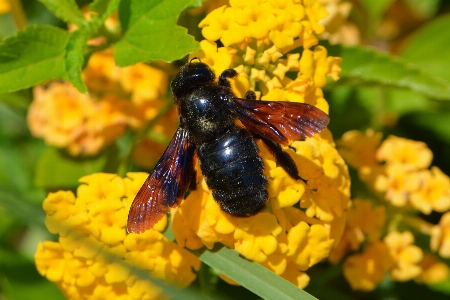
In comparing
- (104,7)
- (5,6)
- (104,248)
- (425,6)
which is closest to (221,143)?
(104,248)

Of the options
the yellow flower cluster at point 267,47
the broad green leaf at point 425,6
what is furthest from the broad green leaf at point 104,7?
the broad green leaf at point 425,6

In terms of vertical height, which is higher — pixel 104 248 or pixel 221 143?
pixel 221 143

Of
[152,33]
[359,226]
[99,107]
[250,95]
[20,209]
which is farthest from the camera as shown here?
[99,107]

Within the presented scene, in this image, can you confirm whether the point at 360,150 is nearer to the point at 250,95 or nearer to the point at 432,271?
the point at 432,271

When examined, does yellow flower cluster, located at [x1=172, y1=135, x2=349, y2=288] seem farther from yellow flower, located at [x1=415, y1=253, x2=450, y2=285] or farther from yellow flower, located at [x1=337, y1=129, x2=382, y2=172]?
yellow flower, located at [x1=415, y1=253, x2=450, y2=285]

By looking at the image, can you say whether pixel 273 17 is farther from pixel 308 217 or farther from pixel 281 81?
pixel 308 217

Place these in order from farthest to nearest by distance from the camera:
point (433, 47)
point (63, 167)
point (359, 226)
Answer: point (433, 47), point (63, 167), point (359, 226)

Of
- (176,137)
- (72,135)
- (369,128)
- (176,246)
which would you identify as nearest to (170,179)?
(176,137)
